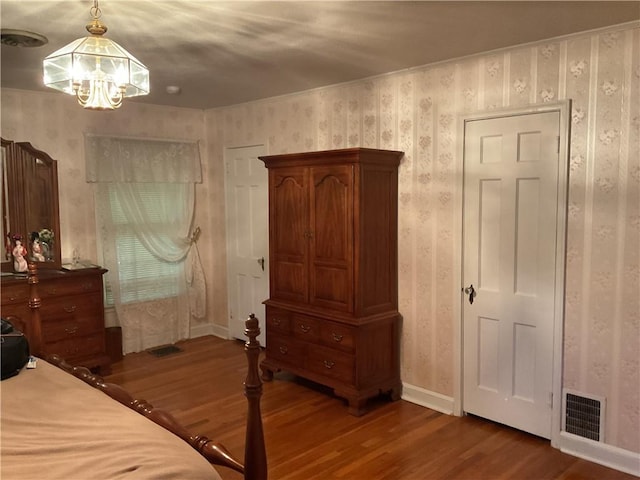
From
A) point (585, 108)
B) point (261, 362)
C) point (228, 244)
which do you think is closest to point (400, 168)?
point (585, 108)

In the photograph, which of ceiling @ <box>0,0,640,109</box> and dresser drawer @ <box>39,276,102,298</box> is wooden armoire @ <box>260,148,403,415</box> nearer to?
ceiling @ <box>0,0,640,109</box>

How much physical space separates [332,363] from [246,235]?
6.38 feet

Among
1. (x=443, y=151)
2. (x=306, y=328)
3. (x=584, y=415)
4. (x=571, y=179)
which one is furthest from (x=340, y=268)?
(x=584, y=415)

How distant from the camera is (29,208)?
448cm

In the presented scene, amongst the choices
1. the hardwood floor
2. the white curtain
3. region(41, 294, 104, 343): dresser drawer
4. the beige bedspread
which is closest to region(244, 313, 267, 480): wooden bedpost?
the beige bedspread

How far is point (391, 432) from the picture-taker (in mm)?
3516

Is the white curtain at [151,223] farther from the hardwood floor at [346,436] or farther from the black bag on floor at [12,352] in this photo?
the black bag on floor at [12,352]

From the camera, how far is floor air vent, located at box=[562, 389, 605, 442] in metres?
3.10

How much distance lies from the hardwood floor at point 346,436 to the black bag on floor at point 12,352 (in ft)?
3.99

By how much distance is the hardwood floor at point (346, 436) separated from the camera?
3023 mm

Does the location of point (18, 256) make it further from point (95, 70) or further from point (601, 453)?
point (601, 453)

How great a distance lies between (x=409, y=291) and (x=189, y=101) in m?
2.79

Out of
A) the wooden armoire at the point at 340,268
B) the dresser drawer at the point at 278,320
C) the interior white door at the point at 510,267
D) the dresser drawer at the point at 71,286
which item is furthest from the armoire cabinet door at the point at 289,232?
the dresser drawer at the point at 71,286

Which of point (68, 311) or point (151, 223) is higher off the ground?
point (151, 223)
